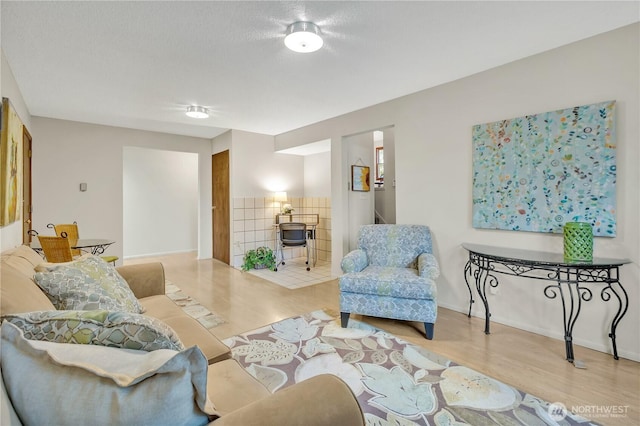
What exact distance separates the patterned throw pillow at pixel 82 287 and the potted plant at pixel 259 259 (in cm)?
311

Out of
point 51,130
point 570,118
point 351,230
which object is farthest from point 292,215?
point 570,118

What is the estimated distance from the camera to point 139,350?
79cm

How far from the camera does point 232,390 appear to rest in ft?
3.33

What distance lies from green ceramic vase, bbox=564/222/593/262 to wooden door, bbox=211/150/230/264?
175 inches

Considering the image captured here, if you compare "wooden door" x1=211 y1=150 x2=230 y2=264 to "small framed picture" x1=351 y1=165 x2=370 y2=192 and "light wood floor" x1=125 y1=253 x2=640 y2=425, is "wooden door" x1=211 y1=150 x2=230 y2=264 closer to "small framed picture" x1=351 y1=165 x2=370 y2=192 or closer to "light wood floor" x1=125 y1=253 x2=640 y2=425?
"light wood floor" x1=125 y1=253 x2=640 y2=425

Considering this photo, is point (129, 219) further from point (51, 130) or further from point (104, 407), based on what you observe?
point (104, 407)

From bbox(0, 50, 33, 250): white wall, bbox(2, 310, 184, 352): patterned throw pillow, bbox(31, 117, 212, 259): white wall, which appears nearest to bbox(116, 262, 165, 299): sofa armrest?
bbox(0, 50, 33, 250): white wall

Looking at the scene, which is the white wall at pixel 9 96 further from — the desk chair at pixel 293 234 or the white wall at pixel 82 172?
the desk chair at pixel 293 234

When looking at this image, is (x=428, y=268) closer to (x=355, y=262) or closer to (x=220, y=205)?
(x=355, y=262)

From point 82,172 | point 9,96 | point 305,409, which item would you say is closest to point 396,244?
point 305,409

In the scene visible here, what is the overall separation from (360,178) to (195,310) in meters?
2.73

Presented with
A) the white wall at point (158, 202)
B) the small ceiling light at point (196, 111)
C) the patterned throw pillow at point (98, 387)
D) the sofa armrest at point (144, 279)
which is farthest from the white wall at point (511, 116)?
the white wall at point (158, 202)

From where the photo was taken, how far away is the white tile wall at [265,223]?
492cm

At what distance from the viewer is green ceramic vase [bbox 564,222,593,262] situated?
6.41 ft
